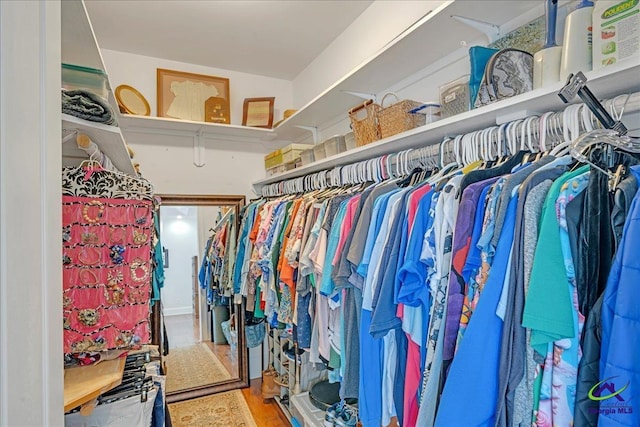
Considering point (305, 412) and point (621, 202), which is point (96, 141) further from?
point (305, 412)

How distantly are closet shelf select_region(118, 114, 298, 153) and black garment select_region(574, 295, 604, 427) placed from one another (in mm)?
2580

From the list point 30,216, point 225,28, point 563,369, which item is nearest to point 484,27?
point 563,369

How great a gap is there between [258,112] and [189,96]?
0.56m

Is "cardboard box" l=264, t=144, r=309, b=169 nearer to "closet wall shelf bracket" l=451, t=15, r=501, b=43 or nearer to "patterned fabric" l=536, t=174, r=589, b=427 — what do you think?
"closet wall shelf bracket" l=451, t=15, r=501, b=43

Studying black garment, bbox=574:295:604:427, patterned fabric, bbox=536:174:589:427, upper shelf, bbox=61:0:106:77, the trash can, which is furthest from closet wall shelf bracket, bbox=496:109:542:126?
the trash can

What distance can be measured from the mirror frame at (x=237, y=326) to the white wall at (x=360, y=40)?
3.57ft

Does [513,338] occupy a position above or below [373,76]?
below

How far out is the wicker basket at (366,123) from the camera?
1704 millimetres

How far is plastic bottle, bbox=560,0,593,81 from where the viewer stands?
3.06 feet

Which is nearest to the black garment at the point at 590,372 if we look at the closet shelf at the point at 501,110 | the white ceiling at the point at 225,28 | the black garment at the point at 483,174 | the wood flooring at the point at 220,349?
the black garment at the point at 483,174

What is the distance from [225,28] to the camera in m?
2.39

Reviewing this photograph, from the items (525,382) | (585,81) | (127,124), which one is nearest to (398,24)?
(585,81)

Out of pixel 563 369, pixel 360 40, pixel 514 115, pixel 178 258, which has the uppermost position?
pixel 360 40

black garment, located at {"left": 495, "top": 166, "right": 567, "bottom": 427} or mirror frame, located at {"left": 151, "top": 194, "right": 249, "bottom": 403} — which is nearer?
black garment, located at {"left": 495, "top": 166, "right": 567, "bottom": 427}
